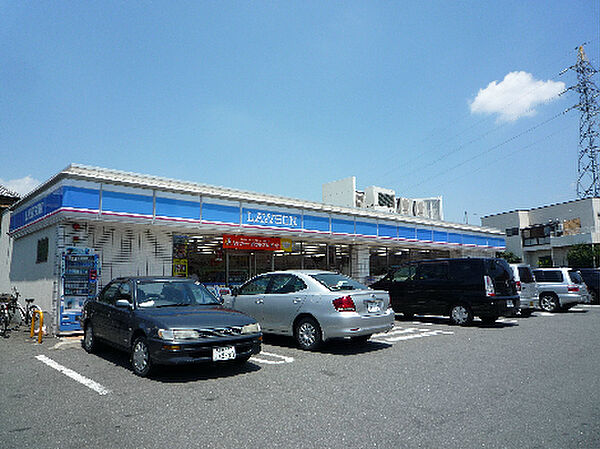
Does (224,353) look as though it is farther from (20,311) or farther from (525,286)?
(525,286)

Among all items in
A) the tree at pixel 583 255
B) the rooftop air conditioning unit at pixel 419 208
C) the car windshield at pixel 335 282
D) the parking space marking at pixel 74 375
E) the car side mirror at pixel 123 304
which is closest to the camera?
the parking space marking at pixel 74 375

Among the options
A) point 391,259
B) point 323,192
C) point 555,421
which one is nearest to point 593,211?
point 323,192

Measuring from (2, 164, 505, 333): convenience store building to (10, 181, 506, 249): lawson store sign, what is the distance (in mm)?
30

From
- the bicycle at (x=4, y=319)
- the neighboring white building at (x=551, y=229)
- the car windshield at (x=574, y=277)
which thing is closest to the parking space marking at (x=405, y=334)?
the car windshield at (x=574, y=277)

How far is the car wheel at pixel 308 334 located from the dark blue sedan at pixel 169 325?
169 centimetres

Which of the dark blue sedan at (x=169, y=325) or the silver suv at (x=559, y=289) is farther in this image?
the silver suv at (x=559, y=289)

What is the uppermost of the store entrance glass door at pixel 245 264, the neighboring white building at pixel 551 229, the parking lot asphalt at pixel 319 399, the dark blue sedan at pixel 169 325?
the neighboring white building at pixel 551 229

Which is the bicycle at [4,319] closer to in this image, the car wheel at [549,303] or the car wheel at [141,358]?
the car wheel at [141,358]

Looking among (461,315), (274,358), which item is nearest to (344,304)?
(274,358)

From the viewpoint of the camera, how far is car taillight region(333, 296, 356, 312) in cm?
779

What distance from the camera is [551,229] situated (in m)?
59.2

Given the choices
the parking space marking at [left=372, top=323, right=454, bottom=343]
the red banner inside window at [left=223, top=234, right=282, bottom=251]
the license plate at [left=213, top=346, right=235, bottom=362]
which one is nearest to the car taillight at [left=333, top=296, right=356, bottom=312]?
the parking space marking at [left=372, top=323, right=454, bottom=343]

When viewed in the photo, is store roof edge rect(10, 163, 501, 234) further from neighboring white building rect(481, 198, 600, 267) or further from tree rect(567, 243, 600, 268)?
neighboring white building rect(481, 198, 600, 267)

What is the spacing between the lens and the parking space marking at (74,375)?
5.62m
